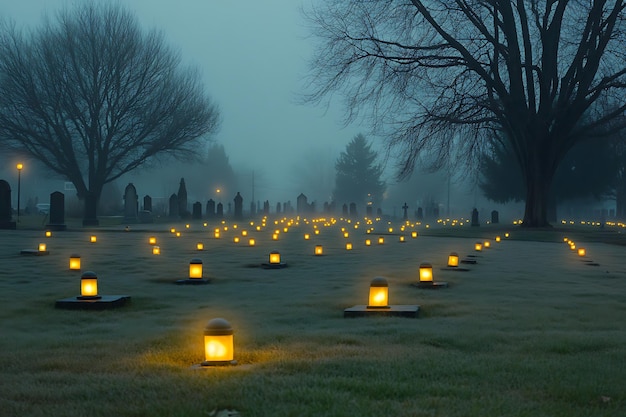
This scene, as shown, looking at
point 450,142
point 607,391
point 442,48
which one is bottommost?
point 607,391

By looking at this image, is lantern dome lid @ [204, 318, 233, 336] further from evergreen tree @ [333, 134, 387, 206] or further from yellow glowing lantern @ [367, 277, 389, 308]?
evergreen tree @ [333, 134, 387, 206]

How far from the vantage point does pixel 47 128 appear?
2046 inches

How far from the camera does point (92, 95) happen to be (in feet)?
167

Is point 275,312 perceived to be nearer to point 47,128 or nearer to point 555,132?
point 555,132

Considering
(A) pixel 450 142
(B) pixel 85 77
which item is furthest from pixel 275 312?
(B) pixel 85 77

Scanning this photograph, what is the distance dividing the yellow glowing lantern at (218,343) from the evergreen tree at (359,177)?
118m

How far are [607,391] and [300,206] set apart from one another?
286 feet

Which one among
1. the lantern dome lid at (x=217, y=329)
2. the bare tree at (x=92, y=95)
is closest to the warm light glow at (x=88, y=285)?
the lantern dome lid at (x=217, y=329)

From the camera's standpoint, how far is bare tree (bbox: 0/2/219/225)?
50.4 m

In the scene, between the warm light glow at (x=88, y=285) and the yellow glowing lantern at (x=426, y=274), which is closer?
the warm light glow at (x=88, y=285)

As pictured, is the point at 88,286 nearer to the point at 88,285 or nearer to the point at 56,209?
the point at 88,285

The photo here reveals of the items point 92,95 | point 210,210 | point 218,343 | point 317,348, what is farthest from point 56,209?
point 218,343

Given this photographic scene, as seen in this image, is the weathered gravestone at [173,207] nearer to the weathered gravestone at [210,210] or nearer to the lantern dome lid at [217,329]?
the weathered gravestone at [210,210]

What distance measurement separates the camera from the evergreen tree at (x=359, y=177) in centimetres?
12469
